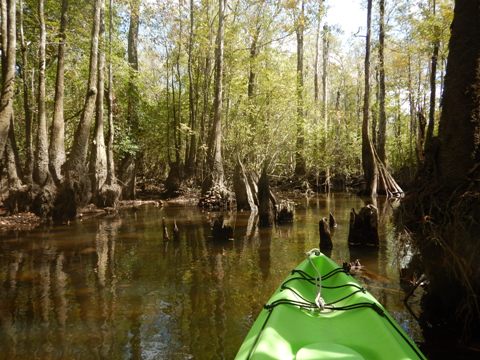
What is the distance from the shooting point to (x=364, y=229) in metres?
8.01

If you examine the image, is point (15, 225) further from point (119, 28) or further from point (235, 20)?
point (235, 20)

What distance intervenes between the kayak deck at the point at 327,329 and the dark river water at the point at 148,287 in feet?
2.51

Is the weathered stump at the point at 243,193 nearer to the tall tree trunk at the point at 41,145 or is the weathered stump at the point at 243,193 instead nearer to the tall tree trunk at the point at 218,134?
the tall tree trunk at the point at 218,134

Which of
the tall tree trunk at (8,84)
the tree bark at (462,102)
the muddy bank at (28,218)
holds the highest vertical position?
the tall tree trunk at (8,84)

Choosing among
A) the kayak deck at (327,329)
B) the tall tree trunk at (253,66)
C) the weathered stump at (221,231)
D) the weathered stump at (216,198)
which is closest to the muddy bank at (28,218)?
the weathered stump at (216,198)

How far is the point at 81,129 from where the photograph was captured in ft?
41.5

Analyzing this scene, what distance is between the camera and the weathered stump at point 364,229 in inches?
311

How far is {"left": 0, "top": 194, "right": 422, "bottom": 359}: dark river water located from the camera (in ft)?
12.6

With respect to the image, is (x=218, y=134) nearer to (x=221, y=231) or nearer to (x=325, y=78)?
(x=221, y=231)

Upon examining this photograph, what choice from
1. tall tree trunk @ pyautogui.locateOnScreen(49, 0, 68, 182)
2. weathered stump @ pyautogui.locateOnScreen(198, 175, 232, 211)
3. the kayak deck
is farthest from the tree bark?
weathered stump @ pyautogui.locateOnScreen(198, 175, 232, 211)

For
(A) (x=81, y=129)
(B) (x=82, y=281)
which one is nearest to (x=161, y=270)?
(B) (x=82, y=281)

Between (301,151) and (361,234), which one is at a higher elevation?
(301,151)

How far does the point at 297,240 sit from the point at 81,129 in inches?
311

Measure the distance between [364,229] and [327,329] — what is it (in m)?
5.30
